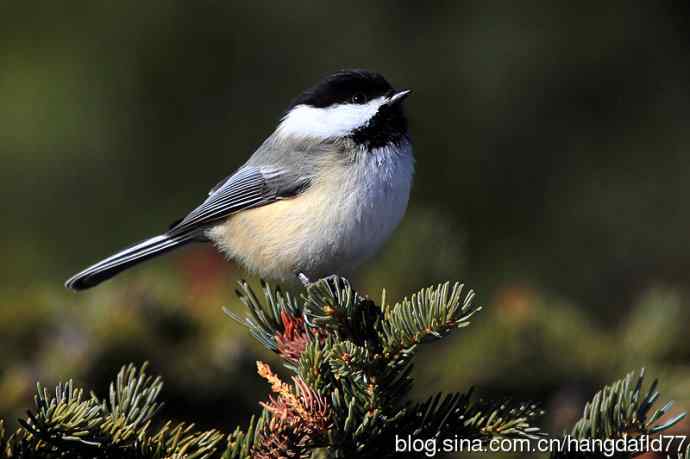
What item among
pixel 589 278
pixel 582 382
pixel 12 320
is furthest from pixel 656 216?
pixel 12 320

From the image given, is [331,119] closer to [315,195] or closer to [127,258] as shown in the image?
[315,195]

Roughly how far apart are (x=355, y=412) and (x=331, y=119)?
1.21 m

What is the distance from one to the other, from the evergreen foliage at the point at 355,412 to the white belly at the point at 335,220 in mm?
725

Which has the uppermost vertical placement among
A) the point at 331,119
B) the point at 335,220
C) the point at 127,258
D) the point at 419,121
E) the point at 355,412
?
the point at 419,121

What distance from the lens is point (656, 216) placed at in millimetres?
3393

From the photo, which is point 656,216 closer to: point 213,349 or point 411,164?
point 411,164

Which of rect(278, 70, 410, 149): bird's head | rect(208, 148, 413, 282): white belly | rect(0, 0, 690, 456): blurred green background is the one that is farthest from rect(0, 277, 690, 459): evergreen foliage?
rect(0, 0, 690, 456): blurred green background

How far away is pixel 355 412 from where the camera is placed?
134 centimetres

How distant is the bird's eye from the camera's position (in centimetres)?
234

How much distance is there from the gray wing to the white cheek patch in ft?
0.51

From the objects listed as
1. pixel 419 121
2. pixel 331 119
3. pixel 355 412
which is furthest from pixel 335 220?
pixel 419 121

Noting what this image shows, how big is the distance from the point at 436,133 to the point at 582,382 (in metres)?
1.58

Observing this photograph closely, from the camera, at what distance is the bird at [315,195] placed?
7.05 ft

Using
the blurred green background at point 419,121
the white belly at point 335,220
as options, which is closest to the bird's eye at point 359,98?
the white belly at point 335,220
